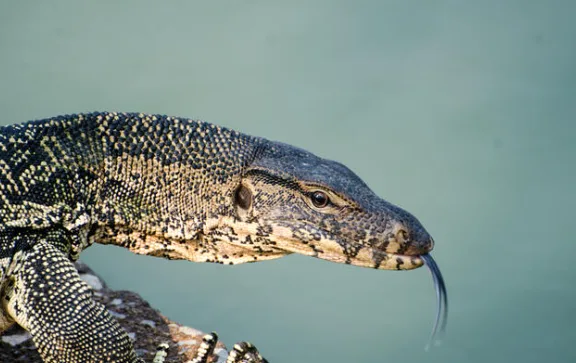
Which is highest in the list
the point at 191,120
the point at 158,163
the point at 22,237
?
the point at 191,120

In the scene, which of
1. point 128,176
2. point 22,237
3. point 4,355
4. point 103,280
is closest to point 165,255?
point 128,176

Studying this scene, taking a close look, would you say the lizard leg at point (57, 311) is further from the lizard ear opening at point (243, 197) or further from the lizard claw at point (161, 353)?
the lizard ear opening at point (243, 197)

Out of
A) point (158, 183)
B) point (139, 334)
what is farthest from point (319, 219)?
point (139, 334)

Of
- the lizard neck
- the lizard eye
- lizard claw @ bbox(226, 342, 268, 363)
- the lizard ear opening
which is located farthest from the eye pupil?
lizard claw @ bbox(226, 342, 268, 363)

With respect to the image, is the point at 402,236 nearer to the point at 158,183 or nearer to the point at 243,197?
the point at 243,197

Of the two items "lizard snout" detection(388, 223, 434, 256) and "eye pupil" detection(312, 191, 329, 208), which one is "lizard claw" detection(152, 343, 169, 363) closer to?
"eye pupil" detection(312, 191, 329, 208)

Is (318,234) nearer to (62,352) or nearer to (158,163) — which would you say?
(158,163)
